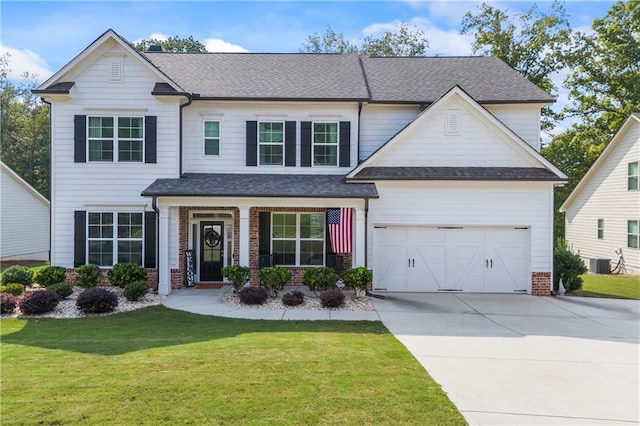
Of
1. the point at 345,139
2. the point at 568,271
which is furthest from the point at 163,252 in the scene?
the point at 568,271

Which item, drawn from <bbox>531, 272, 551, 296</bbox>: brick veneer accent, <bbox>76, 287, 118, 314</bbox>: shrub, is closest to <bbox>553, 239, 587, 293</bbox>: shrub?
<bbox>531, 272, 551, 296</bbox>: brick veneer accent

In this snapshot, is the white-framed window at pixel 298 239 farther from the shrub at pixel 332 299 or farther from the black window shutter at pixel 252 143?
the shrub at pixel 332 299

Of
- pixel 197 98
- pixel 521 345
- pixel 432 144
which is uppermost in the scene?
pixel 197 98

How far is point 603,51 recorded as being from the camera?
2828cm

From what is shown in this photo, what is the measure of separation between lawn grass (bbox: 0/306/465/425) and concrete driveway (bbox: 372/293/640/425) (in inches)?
23.6

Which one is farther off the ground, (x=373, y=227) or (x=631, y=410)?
(x=373, y=227)

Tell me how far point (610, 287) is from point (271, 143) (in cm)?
1482

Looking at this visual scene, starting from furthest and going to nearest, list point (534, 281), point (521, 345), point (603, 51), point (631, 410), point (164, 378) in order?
point (603, 51)
point (534, 281)
point (521, 345)
point (164, 378)
point (631, 410)

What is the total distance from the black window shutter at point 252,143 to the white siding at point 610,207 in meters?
19.2

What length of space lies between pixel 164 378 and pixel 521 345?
688 centimetres

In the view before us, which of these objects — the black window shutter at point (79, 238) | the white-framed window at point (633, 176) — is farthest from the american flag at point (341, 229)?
the white-framed window at point (633, 176)

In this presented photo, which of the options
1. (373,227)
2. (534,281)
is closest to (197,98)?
(373,227)

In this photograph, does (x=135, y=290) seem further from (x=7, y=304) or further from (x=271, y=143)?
(x=271, y=143)

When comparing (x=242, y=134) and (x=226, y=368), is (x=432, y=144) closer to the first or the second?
(x=242, y=134)
